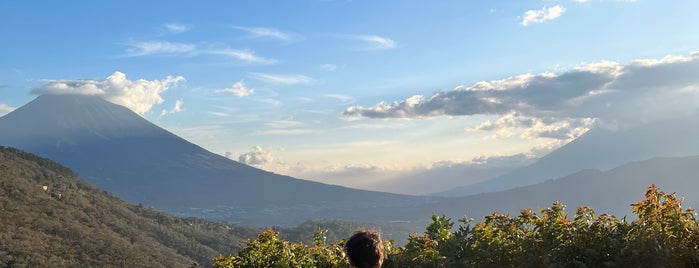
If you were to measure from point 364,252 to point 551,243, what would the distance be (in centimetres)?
147

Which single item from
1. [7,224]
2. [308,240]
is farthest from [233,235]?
[7,224]

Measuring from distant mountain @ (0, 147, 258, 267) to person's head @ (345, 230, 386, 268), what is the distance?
74.4 meters

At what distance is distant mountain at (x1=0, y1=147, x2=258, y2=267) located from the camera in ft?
250

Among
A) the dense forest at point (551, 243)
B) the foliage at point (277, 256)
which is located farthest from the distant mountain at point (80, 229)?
the dense forest at point (551, 243)

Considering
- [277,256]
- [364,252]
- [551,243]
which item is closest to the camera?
[364,252]

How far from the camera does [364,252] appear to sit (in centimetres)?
450

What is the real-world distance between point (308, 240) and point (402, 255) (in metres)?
126

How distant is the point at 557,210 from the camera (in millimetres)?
5023

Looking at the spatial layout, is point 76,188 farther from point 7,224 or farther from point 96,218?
point 7,224

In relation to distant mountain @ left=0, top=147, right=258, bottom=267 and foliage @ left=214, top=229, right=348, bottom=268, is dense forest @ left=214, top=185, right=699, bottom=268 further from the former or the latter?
distant mountain @ left=0, top=147, right=258, bottom=267

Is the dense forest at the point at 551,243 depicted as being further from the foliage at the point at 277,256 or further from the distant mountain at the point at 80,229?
the distant mountain at the point at 80,229

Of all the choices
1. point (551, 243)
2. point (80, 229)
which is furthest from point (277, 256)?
point (80, 229)

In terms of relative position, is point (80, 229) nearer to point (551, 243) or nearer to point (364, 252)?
point (364, 252)

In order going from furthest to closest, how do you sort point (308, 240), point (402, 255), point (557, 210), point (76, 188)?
point (308, 240) → point (76, 188) → point (402, 255) → point (557, 210)
